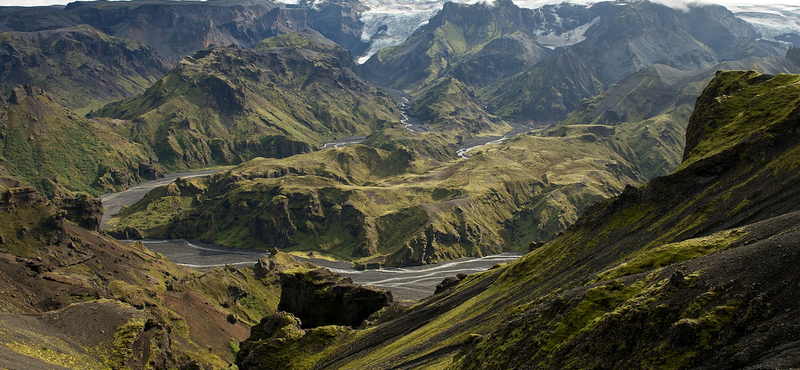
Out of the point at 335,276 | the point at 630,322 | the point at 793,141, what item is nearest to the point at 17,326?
the point at 335,276

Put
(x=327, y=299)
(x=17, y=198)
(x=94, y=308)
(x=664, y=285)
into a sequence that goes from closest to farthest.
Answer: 1. (x=664, y=285)
2. (x=94, y=308)
3. (x=327, y=299)
4. (x=17, y=198)

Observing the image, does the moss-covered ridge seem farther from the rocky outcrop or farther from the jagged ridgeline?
the jagged ridgeline

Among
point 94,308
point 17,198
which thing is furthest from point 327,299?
point 17,198

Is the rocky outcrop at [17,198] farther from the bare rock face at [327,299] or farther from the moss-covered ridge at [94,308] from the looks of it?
the bare rock face at [327,299]

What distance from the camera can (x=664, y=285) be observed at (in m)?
48.2

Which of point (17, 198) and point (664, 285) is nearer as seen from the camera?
point (664, 285)

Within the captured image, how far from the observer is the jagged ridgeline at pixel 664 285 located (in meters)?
41.3

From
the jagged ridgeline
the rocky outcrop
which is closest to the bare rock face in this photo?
the jagged ridgeline

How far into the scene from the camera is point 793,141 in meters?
77.8

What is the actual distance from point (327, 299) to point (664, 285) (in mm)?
96792

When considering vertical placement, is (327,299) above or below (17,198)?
below

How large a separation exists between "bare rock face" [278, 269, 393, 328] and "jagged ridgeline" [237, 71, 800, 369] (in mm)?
16148

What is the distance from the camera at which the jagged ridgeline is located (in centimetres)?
4131

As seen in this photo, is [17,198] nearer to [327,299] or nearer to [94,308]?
[94,308]
